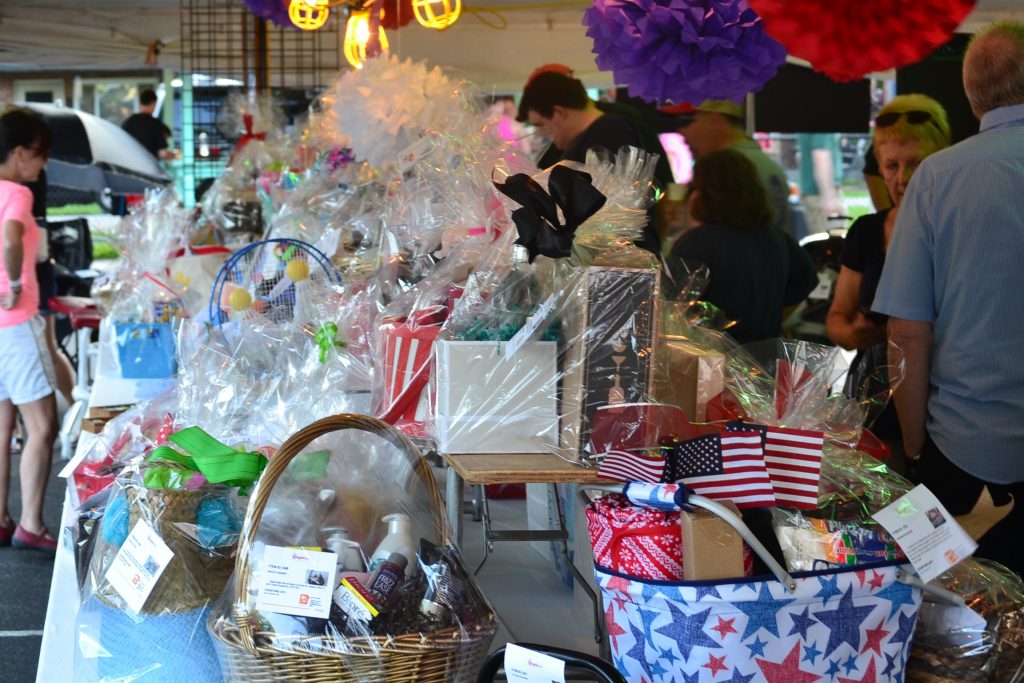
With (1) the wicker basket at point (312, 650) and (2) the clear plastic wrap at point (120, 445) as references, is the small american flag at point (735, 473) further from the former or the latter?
(2) the clear plastic wrap at point (120, 445)

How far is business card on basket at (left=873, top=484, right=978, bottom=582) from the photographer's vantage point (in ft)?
4.42

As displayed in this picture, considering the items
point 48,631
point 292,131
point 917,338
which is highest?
point 292,131

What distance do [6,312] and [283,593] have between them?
2751 mm

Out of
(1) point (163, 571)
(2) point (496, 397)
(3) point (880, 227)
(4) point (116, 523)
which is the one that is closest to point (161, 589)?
(1) point (163, 571)

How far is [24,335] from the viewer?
12.2 ft

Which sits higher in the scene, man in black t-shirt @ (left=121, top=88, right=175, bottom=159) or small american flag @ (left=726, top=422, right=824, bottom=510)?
man in black t-shirt @ (left=121, top=88, right=175, bottom=159)

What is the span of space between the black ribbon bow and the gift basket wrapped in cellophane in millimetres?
523

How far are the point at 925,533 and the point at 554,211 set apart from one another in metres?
0.69

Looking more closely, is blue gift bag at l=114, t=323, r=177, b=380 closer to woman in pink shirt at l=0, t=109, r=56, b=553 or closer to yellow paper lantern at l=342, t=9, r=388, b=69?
woman in pink shirt at l=0, t=109, r=56, b=553

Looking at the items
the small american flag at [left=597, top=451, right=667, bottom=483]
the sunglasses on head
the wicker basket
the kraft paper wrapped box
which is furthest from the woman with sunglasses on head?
the wicker basket

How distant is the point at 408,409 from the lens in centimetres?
193

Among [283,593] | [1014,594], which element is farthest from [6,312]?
[1014,594]

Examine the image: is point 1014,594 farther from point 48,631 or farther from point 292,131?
point 292,131

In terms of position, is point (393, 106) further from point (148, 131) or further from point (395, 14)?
point (148, 131)
